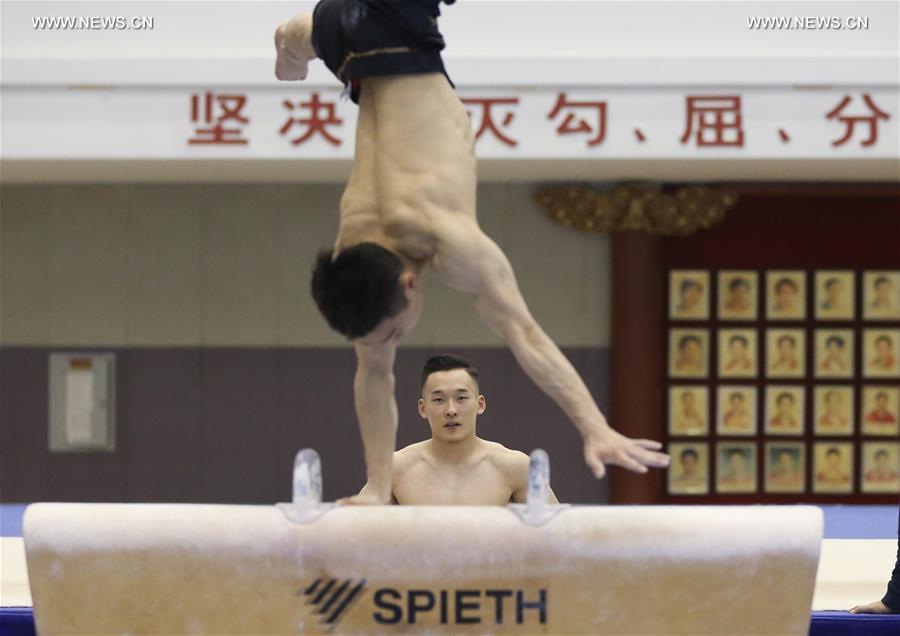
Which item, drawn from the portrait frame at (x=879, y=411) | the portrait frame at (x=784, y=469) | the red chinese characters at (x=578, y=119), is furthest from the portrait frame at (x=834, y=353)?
the red chinese characters at (x=578, y=119)

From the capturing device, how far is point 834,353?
8.43 metres

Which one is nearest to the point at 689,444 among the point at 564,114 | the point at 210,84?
the point at 564,114

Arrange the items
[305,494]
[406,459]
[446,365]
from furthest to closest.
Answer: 1. [406,459]
2. [446,365]
3. [305,494]

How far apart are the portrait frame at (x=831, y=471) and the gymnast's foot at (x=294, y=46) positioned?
638 cm

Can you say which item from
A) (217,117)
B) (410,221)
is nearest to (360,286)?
(410,221)

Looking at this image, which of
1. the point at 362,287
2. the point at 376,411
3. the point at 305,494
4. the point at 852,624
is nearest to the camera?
the point at 362,287

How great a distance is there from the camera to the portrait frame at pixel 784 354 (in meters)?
8.41

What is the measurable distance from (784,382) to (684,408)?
2.53 feet

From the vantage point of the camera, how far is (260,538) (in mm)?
2764

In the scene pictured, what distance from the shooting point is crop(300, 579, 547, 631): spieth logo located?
2783 mm

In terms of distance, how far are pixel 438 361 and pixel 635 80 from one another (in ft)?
10.9

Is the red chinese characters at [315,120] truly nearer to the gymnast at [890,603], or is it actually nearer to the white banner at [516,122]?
the white banner at [516,122]

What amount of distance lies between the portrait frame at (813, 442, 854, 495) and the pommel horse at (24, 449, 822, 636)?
5960 mm

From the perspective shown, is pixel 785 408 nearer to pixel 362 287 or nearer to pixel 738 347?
pixel 738 347
